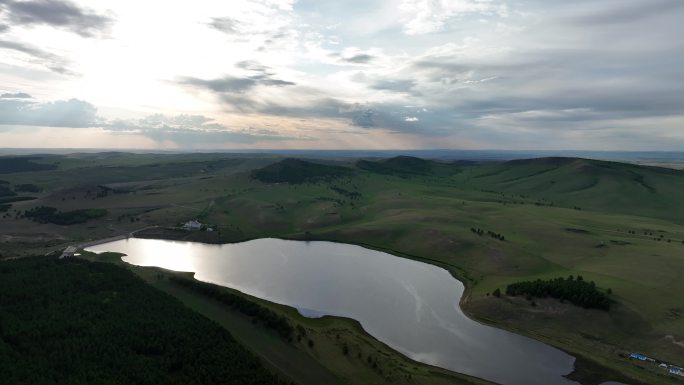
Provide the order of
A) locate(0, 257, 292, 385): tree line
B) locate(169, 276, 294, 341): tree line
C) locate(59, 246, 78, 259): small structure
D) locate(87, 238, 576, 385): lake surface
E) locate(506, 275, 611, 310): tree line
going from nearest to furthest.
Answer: locate(0, 257, 292, 385): tree line → locate(87, 238, 576, 385): lake surface → locate(169, 276, 294, 341): tree line → locate(506, 275, 611, 310): tree line → locate(59, 246, 78, 259): small structure

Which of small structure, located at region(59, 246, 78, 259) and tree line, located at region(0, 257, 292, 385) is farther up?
tree line, located at region(0, 257, 292, 385)

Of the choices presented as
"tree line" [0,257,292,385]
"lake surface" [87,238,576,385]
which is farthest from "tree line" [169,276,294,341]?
"tree line" [0,257,292,385]

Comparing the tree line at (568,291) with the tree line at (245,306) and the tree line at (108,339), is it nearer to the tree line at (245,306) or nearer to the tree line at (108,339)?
the tree line at (245,306)

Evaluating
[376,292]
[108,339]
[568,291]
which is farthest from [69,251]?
[568,291]

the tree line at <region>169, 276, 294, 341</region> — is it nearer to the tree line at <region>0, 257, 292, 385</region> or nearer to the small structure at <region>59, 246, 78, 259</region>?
the tree line at <region>0, 257, 292, 385</region>

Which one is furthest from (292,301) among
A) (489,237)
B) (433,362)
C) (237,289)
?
(489,237)

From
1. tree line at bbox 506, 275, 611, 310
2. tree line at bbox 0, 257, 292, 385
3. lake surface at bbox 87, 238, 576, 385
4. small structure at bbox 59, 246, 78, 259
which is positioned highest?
tree line at bbox 506, 275, 611, 310

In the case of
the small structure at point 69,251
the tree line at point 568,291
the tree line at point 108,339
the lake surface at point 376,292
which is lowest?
the small structure at point 69,251

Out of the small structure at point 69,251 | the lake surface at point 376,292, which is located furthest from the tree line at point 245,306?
the small structure at point 69,251
